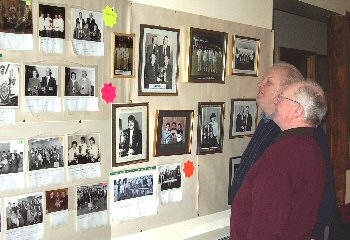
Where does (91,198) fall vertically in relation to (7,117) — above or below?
below

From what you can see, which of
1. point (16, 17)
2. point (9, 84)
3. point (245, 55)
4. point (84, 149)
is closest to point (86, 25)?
point (16, 17)

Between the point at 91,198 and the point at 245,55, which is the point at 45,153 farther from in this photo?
the point at 245,55

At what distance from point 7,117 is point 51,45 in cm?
31

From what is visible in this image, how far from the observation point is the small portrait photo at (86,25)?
1.55 meters

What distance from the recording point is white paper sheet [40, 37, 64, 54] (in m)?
1.46

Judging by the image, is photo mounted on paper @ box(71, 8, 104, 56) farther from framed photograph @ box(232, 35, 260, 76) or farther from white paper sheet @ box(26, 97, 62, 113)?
framed photograph @ box(232, 35, 260, 76)

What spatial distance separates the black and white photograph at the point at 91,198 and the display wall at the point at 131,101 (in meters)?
0.02

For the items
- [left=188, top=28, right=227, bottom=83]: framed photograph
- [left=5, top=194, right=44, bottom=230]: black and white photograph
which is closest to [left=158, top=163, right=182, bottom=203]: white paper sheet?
[left=188, top=28, right=227, bottom=83]: framed photograph

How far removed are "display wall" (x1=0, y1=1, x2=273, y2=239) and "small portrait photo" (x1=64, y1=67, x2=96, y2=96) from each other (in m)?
0.02

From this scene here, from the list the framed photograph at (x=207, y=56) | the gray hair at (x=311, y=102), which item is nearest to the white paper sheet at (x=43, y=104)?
the framed photograph at (x=207, y=56)

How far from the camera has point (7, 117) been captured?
1.39 m

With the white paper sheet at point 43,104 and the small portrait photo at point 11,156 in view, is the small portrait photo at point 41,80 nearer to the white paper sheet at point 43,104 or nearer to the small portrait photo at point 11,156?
the white paper sheet at point 43,104

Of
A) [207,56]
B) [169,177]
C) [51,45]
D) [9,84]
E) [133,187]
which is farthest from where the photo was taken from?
[207,56]

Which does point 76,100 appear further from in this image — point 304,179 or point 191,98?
point 304,179
